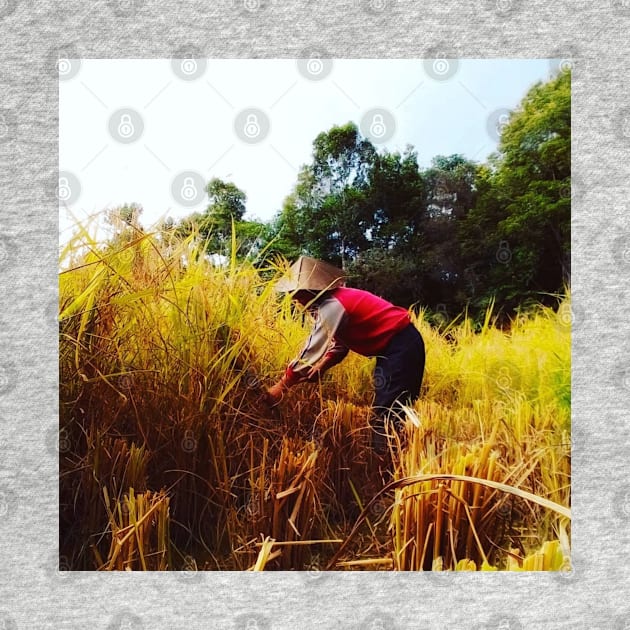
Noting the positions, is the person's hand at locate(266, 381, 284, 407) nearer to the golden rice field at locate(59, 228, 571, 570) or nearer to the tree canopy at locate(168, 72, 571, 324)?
the golden rice field at locate(59, 228, 571, 570)

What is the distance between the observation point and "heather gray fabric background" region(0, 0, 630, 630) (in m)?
2.00

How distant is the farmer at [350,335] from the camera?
1972mm

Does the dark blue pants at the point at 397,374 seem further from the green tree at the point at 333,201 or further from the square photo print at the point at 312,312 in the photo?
the green tree at the point at 333,201

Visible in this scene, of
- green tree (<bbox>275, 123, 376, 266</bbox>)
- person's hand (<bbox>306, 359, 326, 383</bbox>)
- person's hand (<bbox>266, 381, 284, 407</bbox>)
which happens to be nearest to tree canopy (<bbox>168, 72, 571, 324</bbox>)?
Result: green tree (<bbox>275, 123, 376, 266</bbox>)

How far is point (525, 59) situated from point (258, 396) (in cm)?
161

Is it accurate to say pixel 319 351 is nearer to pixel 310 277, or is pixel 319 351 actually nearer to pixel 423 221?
pixel 310 277

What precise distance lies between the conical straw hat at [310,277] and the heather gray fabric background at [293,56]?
0.81 metres

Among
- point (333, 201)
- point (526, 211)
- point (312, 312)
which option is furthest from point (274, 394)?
point (526, 211)

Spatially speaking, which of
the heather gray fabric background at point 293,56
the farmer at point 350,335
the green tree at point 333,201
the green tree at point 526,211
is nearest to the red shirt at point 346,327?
the farmer at point 350,335

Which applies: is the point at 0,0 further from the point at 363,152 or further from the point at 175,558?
the point at 175,558

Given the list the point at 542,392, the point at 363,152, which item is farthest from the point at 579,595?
the point at 363,152

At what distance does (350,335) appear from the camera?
1.99 m

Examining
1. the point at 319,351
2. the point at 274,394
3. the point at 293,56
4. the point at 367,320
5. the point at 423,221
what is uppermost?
the point at 293,56

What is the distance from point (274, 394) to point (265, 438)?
6.5 inches
